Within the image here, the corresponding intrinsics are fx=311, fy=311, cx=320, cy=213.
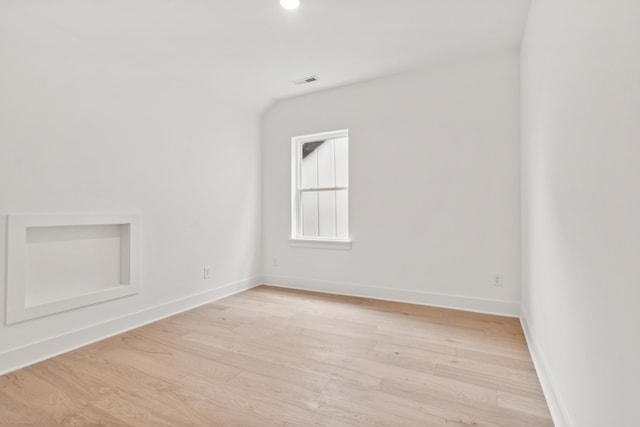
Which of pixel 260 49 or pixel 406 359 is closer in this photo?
pixel 406 359

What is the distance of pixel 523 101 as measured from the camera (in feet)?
8.43

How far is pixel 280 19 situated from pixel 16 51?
5.67ft

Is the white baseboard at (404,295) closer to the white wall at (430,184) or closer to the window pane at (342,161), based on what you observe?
the white wall at (430,184)

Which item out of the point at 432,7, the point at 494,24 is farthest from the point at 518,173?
the point at 432,7

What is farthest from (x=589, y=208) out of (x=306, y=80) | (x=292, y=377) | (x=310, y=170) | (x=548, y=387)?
(x=310, y=170)

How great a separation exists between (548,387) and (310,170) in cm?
310

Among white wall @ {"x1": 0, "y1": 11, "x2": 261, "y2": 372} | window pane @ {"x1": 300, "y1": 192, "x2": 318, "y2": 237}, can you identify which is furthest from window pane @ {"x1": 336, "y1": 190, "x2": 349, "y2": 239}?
white wall @ {"x1": 0, "y1": 11, "x2": 261, "y2": 372}

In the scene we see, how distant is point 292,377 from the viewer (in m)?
1.83

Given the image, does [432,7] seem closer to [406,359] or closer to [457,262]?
[457,262]

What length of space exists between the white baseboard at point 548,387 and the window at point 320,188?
6.57 feet

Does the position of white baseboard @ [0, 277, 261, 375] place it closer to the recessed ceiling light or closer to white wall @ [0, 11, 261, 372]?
white wall @ [0, 11, 261, 372]

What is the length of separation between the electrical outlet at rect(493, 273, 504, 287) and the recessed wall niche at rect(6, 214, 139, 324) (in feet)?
10.5

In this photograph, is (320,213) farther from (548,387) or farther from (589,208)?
(589,208)

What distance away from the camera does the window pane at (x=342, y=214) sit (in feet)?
12.2
